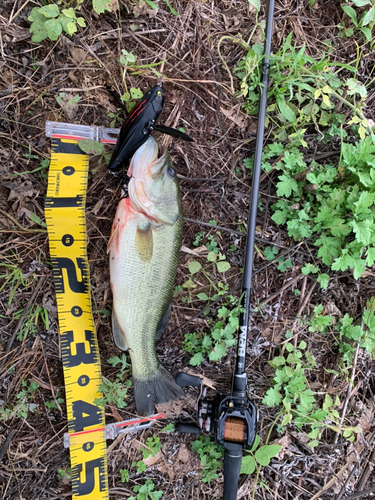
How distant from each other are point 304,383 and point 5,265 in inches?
106

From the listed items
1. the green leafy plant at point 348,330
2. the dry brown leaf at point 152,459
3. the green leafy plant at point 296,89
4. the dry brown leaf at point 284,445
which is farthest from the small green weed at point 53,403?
the green leafy plant at point 296,89

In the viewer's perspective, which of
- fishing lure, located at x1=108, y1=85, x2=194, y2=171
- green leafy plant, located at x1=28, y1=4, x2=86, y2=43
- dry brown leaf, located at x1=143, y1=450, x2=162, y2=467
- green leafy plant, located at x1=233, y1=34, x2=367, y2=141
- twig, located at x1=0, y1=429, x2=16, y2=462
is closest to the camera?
fishing lure, located at x1=108, y1=85, x2=194, y2=171

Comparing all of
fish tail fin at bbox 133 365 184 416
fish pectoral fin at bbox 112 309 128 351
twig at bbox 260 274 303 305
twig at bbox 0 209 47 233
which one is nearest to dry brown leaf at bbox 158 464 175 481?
fish tail fin at bbox 133 365 184 416

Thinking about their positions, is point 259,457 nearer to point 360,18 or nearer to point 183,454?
point 183,454

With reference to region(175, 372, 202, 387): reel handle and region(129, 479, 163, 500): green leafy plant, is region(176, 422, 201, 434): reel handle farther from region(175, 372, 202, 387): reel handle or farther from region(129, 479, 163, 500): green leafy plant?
region(129, 479, 163, 500): green leafy plant

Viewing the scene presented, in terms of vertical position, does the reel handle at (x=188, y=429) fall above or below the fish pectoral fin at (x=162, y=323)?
below

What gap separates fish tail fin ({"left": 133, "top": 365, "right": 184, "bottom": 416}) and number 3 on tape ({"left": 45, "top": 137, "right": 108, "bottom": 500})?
340mm

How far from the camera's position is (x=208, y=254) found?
2740 millimetres

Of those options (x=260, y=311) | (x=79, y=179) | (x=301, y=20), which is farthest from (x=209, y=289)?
(x=301, y=20)

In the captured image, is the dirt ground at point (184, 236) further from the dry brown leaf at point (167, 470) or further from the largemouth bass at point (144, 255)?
the largemouth bass at point (144, 255)

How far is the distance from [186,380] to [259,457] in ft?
3.05

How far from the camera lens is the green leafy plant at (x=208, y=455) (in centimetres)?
268

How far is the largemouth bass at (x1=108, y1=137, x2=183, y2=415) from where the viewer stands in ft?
7.50

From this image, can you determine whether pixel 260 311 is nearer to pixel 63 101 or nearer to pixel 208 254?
pixel 208 254
